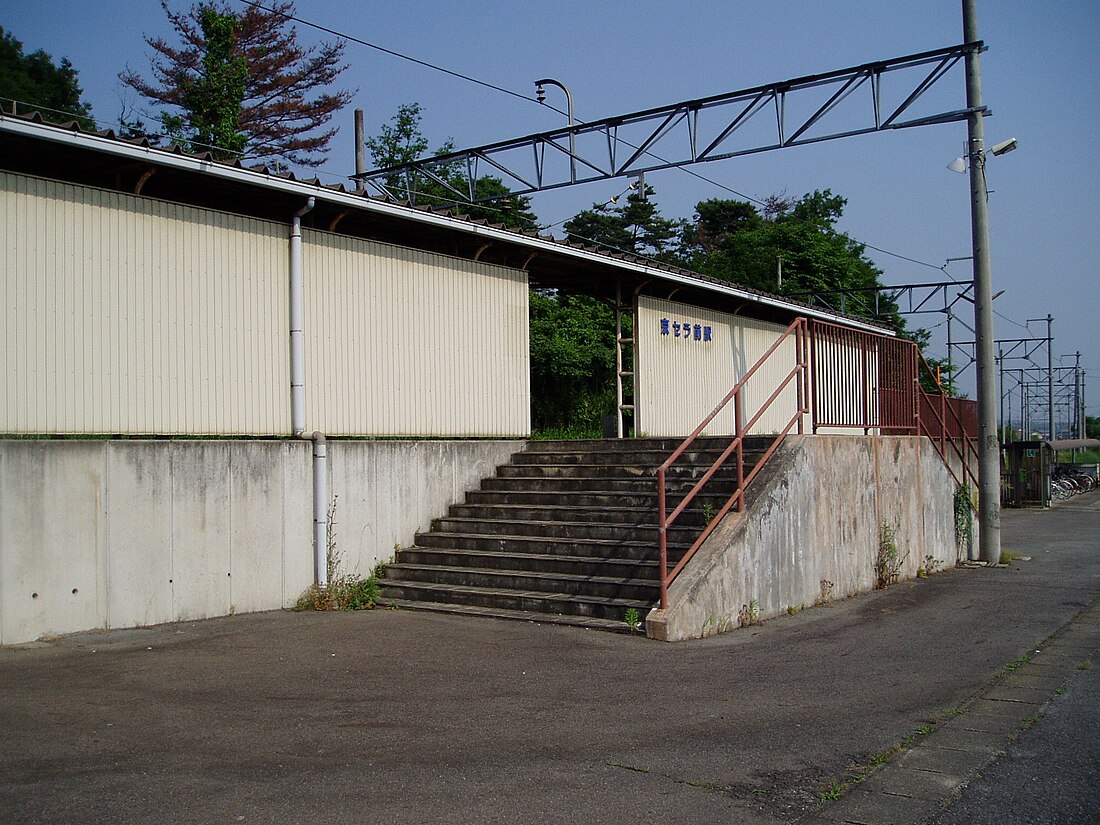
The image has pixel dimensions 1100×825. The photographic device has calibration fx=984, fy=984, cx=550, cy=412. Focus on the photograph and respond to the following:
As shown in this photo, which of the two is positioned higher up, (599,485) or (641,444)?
(641,444)

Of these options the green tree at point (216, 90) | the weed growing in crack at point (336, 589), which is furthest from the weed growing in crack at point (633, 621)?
the green tree at point (216, 90)

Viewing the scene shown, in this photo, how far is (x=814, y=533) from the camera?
1130 centimetres

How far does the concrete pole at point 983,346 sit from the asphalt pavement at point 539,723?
597 centimetres

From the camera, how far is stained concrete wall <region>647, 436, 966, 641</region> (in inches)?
365

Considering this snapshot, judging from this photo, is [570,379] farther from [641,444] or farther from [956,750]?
[956,750]

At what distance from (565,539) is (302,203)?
469 centimetres

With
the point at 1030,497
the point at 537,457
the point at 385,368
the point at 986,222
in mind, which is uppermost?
the point at 986,222

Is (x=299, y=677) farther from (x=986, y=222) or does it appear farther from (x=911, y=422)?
(x=986, y=222)

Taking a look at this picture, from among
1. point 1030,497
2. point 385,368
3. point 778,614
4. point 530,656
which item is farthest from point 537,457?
point 1030,497

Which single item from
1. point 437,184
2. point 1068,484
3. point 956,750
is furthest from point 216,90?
point 1068,484

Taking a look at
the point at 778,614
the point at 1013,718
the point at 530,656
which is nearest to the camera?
the point at 1013,718

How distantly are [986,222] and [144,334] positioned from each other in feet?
41.0

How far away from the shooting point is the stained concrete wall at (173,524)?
828 centimetres

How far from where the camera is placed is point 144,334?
952 cm
